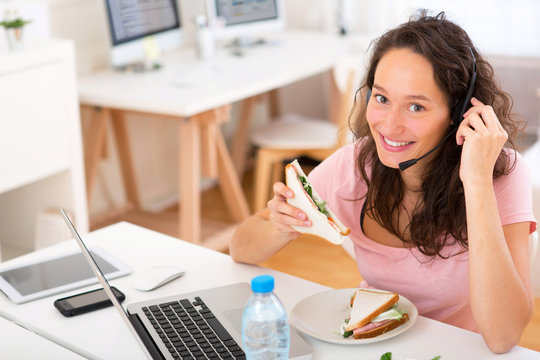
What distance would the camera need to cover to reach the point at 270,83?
2955 mm

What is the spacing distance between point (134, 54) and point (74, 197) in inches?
30.8

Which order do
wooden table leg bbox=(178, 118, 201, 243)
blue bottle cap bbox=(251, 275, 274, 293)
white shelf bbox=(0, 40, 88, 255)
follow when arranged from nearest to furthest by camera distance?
blue bottle cap bbox=(251, 275, 274, 293)
white shelf bbox=(0, 40, 88, 255)
wooden table leg bbox=(178, 118, 201, 243)

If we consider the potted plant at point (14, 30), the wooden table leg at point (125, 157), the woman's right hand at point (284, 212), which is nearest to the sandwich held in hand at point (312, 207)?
the woman's right hand at point (284, 212)

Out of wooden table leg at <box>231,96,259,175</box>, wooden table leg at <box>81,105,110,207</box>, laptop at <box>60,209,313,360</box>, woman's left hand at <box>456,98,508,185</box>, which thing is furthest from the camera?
wooden table leg at <box>231,96,259,175</box>

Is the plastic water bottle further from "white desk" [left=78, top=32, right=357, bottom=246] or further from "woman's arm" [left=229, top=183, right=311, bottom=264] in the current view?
"white desk" [left=78, top=32, right=357, bottom=246]

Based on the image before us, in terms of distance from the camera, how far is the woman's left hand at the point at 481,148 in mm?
1278

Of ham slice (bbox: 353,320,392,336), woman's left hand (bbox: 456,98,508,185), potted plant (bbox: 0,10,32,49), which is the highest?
potted plant (bbox: 0,10,32,49)

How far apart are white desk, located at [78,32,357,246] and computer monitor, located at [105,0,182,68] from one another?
3.8 inches

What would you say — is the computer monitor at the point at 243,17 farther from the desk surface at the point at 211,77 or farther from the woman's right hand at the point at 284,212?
the woman's right hand at the point at 284,212

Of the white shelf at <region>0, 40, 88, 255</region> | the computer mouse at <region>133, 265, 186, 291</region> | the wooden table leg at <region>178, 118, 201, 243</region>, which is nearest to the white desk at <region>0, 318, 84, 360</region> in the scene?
the computer mouse at <region>133, 265, 186, 291</region>

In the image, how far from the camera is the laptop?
115 cm

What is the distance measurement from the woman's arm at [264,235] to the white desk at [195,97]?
1.17 m

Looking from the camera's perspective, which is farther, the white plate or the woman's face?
the woman's face

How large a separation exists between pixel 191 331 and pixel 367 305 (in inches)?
12.0
